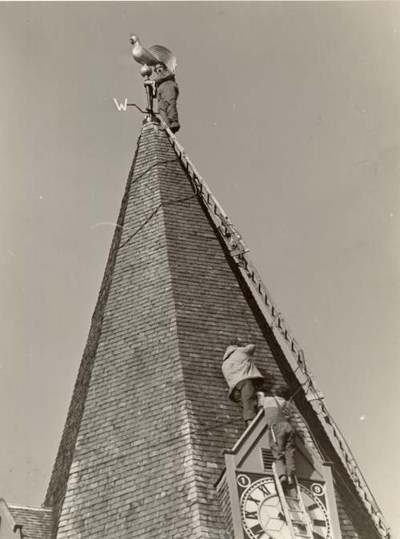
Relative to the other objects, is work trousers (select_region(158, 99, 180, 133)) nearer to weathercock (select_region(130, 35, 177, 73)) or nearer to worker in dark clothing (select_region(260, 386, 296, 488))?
weathercock (select_region(130, 35, 177, 73))

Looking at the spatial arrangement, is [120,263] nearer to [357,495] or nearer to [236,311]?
[236,311]

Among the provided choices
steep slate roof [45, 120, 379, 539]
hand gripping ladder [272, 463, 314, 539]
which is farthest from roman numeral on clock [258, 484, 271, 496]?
steep slate roof [45, 120, 379, 539]

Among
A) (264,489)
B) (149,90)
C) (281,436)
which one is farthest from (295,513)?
(149,90)

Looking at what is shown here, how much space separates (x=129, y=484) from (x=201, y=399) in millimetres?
1667

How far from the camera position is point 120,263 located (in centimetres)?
2519

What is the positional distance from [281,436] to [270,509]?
1.14 metres

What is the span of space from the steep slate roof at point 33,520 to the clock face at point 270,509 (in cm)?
306

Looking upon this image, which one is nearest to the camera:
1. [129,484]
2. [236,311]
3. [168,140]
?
[129,484]

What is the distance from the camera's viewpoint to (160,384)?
72.1 feet

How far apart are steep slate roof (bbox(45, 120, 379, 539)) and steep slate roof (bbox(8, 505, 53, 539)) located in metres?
0.25

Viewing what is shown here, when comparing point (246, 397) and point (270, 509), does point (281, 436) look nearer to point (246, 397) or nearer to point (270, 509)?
point (270, 509)

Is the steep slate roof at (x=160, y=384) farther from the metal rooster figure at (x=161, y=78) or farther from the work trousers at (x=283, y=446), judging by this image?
the metal rooster figure at (x=161, y=78)

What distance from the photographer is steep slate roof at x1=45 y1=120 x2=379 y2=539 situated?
2016 centimetres

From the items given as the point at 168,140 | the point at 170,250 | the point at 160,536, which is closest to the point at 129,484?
the point at 160,536
